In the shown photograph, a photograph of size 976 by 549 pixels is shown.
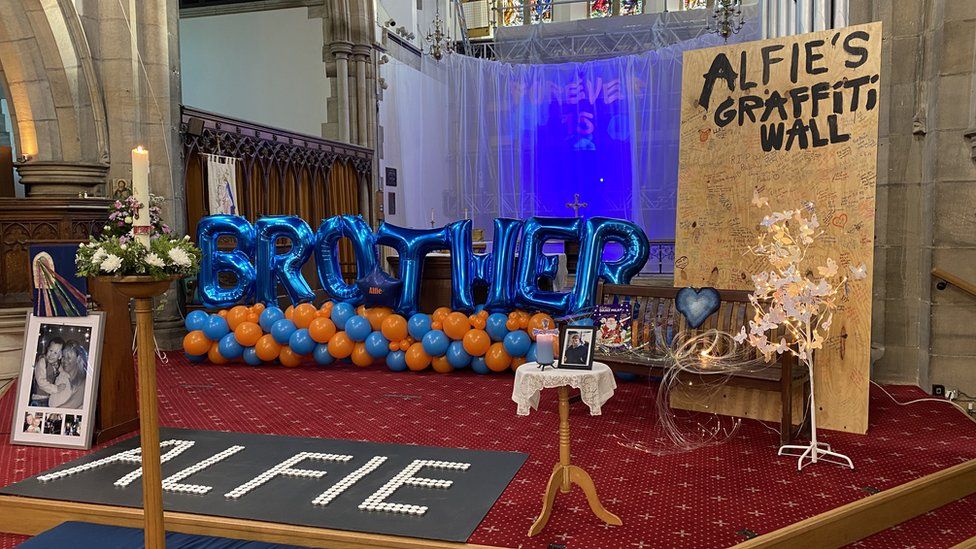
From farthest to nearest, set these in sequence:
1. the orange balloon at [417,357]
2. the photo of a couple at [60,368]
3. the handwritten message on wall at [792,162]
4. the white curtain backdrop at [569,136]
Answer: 1. the white curtain backdrop at [569,136]
2. the orange balloon at [417,357]
3. the photo of a couple at [60,368]
4. the handwritten message on wall at [792,162]

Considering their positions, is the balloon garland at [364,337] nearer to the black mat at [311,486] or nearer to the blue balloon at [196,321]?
the blue balloon at [196,321]

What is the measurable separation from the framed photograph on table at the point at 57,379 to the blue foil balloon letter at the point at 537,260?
335 centimetres

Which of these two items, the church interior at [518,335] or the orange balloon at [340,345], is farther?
the orange balloon at [340,345]

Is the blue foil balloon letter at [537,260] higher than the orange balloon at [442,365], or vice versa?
the blue foil balloon letter at [537,260]

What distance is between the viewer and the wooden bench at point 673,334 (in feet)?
15.0

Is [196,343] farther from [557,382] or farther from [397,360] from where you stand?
[557,382]

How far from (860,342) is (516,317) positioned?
276cm

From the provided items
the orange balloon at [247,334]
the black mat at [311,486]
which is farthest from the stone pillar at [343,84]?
the black mat at [311,486]

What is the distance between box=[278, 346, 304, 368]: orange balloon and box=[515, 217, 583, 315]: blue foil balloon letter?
2.13m

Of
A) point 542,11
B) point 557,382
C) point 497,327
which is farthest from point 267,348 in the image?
point 542,11

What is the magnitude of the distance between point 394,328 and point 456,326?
58cm

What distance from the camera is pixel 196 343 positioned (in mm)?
7371

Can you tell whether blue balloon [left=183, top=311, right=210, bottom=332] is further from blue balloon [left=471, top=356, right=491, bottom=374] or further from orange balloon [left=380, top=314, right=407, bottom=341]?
blue balloon [left=471, top=356, right=491, bottom=374]

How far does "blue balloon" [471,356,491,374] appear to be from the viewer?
6.74 meters
